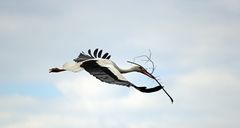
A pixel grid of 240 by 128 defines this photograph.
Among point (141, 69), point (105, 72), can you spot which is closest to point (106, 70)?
point (105, 72)

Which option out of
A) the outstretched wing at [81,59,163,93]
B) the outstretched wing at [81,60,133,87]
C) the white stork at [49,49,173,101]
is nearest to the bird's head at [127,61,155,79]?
the white stork at [49,49,173,101]

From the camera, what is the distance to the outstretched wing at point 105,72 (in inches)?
719

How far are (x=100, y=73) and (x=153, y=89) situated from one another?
3973 mm

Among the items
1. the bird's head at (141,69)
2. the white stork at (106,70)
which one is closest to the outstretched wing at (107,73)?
the white stork at (106,70)

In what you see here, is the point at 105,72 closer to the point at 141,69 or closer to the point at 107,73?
the point at 107,73

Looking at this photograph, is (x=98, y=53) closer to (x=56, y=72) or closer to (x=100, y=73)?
(x=56, y=72)

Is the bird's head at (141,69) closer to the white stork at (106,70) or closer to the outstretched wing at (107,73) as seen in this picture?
the white stork at (106,70)

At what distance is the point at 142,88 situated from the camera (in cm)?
1688

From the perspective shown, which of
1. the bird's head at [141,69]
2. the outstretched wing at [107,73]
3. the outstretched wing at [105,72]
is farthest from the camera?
the bird's head at [141,69]

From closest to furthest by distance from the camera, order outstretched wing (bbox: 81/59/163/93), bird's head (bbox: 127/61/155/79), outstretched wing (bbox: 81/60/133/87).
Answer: outstretched wing (bbox: 81/59/163/93), outstretched wing (bbox: 81/60/133/87), bird's head (bbox: 127/61/155/79)

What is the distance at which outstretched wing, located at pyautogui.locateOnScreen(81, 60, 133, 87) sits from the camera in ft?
59.9

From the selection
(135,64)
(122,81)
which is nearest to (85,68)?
(135,64)

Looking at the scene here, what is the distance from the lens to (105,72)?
66.7ft

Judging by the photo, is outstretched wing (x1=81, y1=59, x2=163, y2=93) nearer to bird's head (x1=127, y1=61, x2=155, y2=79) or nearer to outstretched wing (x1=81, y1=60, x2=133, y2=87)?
outstretched wing (x1=81, y1=60, x2=133, y2=87)
